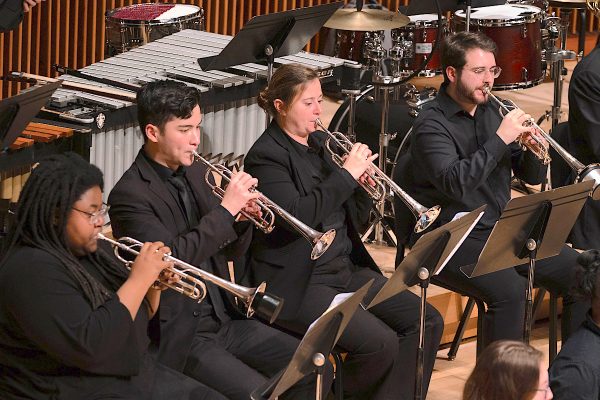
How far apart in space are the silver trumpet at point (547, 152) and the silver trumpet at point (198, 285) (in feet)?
4.83

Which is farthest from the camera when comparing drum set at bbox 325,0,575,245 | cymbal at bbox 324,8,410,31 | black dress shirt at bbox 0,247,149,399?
A: cymbal at bbox 324,8,410,31

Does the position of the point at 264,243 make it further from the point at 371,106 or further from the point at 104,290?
the point at 371,106

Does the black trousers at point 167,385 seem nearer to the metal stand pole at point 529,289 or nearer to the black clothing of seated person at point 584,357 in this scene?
the black clothing of seated person at point 584,357

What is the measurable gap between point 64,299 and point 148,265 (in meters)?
0.26

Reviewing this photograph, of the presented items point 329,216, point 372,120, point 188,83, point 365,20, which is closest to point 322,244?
point 329,216

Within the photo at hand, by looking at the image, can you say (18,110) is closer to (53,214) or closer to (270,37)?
(53,214)

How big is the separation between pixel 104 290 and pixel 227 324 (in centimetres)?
82

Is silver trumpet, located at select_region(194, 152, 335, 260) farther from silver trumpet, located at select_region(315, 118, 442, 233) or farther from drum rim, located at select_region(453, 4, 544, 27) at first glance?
drum rim, located at select_region(453, 4, 544, 27)

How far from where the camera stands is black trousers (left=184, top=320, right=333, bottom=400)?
13.0 ft

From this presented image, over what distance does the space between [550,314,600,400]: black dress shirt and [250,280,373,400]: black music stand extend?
27.7 inches

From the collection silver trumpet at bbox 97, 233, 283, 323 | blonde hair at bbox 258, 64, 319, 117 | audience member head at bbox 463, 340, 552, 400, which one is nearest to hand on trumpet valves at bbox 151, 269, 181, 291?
silver trumpet at bbox 97, 233, 283, 323

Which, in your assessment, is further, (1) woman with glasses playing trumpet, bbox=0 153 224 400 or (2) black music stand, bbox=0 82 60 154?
(2) black music stand, bbox=0 82 60 154

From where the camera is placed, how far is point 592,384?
3699mm

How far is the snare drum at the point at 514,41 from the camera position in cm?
738
